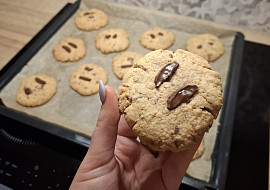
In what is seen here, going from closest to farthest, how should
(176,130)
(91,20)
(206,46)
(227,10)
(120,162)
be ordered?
(176,130)
(120,162)
(206,46)
(227,10)
(91,20)

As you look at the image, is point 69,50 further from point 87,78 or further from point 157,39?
point 157,39

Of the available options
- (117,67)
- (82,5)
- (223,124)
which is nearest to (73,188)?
(223,124)

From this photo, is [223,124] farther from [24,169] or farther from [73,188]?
[24,169]

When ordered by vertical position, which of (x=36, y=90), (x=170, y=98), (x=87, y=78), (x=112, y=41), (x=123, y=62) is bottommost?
(x=36, y=90)

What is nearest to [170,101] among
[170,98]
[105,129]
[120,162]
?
[170,98]

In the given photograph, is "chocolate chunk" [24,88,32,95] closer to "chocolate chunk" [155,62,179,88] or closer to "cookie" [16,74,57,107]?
"cookie" [16,74,57,107]

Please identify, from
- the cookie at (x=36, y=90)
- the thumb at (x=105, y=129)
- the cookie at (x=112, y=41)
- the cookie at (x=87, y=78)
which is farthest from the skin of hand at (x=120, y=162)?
the cookie at (x=112, y=41)

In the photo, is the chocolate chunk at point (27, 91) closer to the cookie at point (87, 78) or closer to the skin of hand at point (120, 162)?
the cookie at point (87, 78)
